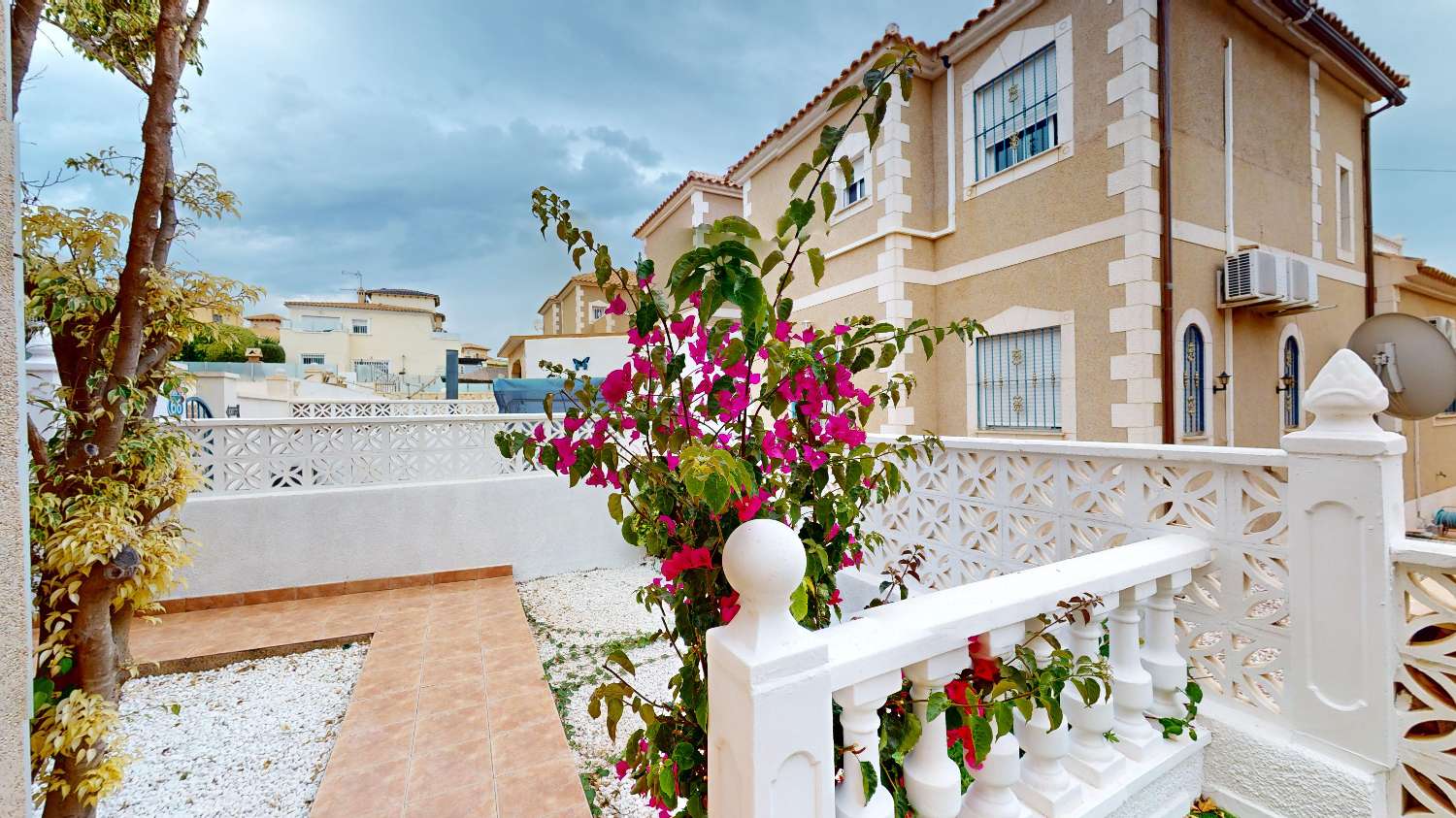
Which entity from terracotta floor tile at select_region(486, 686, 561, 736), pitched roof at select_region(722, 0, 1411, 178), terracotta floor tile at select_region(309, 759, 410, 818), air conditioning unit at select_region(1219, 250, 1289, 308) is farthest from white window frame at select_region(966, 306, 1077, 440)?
terracotta floor tile at select_region(309, 759, 410, 818)

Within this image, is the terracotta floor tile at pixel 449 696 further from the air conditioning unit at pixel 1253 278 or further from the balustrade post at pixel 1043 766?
the air conditioning unit at pixel 1253 278

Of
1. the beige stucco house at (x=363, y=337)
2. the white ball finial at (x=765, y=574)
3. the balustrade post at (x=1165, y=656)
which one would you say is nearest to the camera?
the white ball finial at (x=765, y=574)

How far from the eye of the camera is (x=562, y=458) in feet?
3.94

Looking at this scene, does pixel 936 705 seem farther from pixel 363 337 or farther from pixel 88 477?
pixel 363 337

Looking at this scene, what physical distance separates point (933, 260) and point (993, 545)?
4.53 m

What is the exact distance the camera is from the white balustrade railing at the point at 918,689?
0.83 metres

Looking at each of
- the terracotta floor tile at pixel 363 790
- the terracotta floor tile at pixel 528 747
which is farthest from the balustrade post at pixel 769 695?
the terracotta floor tile at pixel 363 790

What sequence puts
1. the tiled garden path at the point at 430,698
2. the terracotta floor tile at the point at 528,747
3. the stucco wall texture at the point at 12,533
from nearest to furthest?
the stucco wall texture at the point at 12,533 → the tiled garden path at the point at 430,698 → the terracotta floor tile at the point at 528,747

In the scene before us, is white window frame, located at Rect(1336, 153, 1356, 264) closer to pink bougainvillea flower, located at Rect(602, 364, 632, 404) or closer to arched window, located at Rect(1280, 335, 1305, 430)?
arched window, located at Rect(1280, 335, 1305, 430)

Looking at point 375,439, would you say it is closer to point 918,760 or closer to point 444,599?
point 444,599

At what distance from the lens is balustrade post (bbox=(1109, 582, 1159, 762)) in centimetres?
157

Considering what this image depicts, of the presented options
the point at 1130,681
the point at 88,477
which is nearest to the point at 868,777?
the point at 1130,681

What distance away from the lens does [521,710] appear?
308 cm

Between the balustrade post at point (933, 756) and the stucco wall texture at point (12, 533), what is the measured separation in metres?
1.88
